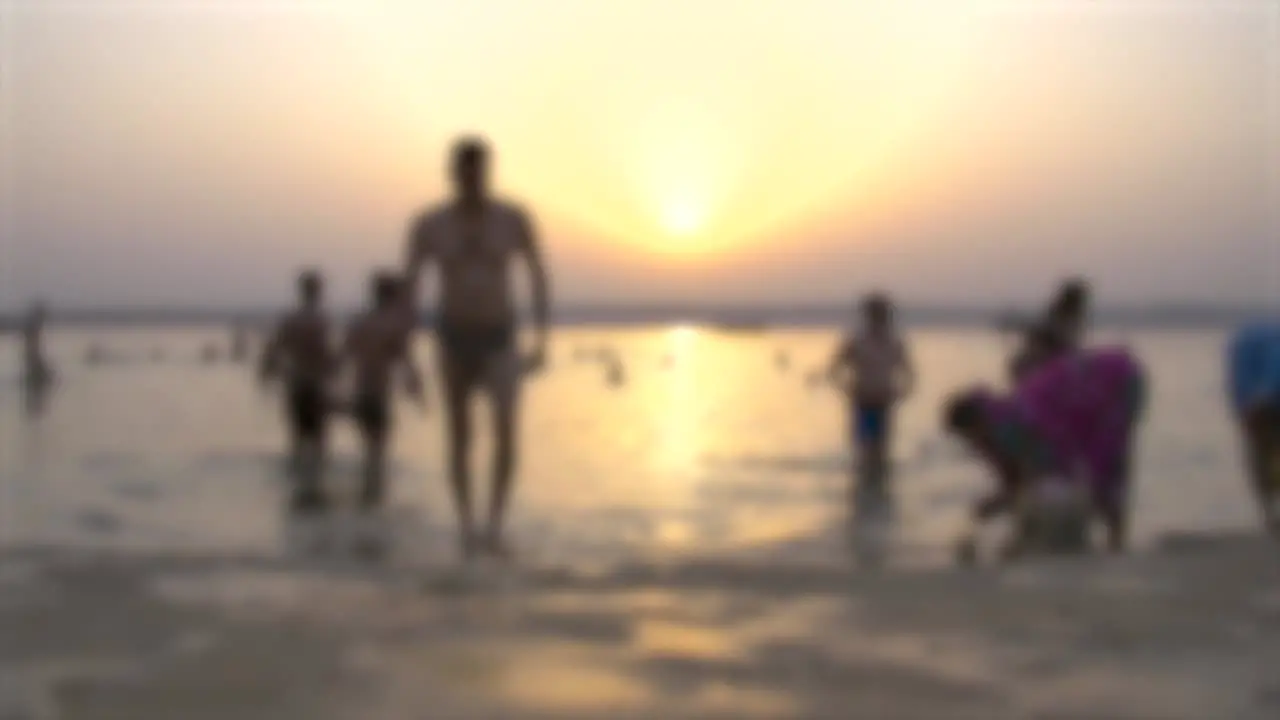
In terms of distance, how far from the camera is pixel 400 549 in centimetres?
1047

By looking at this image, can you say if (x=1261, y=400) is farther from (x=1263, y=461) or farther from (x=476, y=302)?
(x=476, y=302)

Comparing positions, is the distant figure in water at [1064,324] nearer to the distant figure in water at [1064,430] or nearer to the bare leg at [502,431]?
the distant figure in water at [1064,430]

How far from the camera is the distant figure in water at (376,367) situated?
13.5 m

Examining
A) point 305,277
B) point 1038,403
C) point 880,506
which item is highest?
point 305,277

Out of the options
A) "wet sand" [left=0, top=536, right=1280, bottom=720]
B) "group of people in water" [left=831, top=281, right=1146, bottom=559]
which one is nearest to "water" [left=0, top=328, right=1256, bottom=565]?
"group of people in water" [left=831, top=281, right=1146, bottom=559]

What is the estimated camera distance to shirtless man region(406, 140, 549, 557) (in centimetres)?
900

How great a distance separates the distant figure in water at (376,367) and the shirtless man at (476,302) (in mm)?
4360

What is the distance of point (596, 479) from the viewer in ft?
52.7

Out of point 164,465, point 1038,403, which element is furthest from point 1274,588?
point 164,465

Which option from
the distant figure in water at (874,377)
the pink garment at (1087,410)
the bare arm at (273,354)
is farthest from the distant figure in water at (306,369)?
the pink garment at (1087,410)

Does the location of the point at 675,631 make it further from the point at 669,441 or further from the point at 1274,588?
the point at 669,441

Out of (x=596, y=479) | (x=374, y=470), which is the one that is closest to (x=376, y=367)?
(x=374, y=470)

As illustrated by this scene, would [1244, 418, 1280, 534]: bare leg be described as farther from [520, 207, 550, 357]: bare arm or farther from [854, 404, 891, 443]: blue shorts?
[854, 404, 891, 443]: blue shorts

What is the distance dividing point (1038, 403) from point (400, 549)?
4.11 meters
